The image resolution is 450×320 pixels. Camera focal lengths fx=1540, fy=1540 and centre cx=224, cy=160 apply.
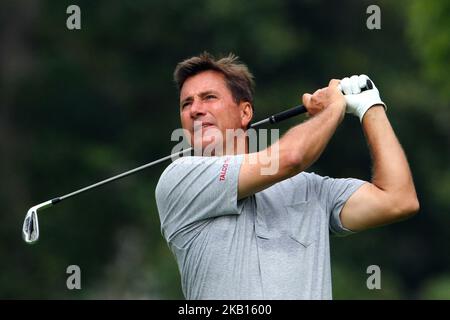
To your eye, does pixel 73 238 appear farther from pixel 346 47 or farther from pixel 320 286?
pixel 320 286

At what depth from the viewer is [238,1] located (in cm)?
2502

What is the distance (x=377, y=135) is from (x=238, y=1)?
18507mm

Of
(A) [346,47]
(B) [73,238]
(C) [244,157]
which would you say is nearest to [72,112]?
(B) [73,238]

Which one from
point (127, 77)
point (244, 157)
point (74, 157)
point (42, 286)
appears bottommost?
point (244, 157)

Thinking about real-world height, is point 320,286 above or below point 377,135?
below

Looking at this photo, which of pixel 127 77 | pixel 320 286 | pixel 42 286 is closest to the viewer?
pixel 320 286

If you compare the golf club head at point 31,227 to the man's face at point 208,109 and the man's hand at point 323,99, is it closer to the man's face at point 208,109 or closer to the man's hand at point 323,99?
the man's face at point 208,109

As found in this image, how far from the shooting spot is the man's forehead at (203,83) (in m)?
7.20

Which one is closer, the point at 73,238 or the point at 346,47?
the point at 73,238

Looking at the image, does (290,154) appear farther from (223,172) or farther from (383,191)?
(383,191)

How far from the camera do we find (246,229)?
6.46 meters

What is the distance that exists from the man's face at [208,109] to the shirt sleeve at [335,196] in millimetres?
580

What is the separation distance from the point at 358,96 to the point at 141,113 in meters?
19.8

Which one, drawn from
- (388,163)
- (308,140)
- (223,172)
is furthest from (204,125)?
(388,163)
